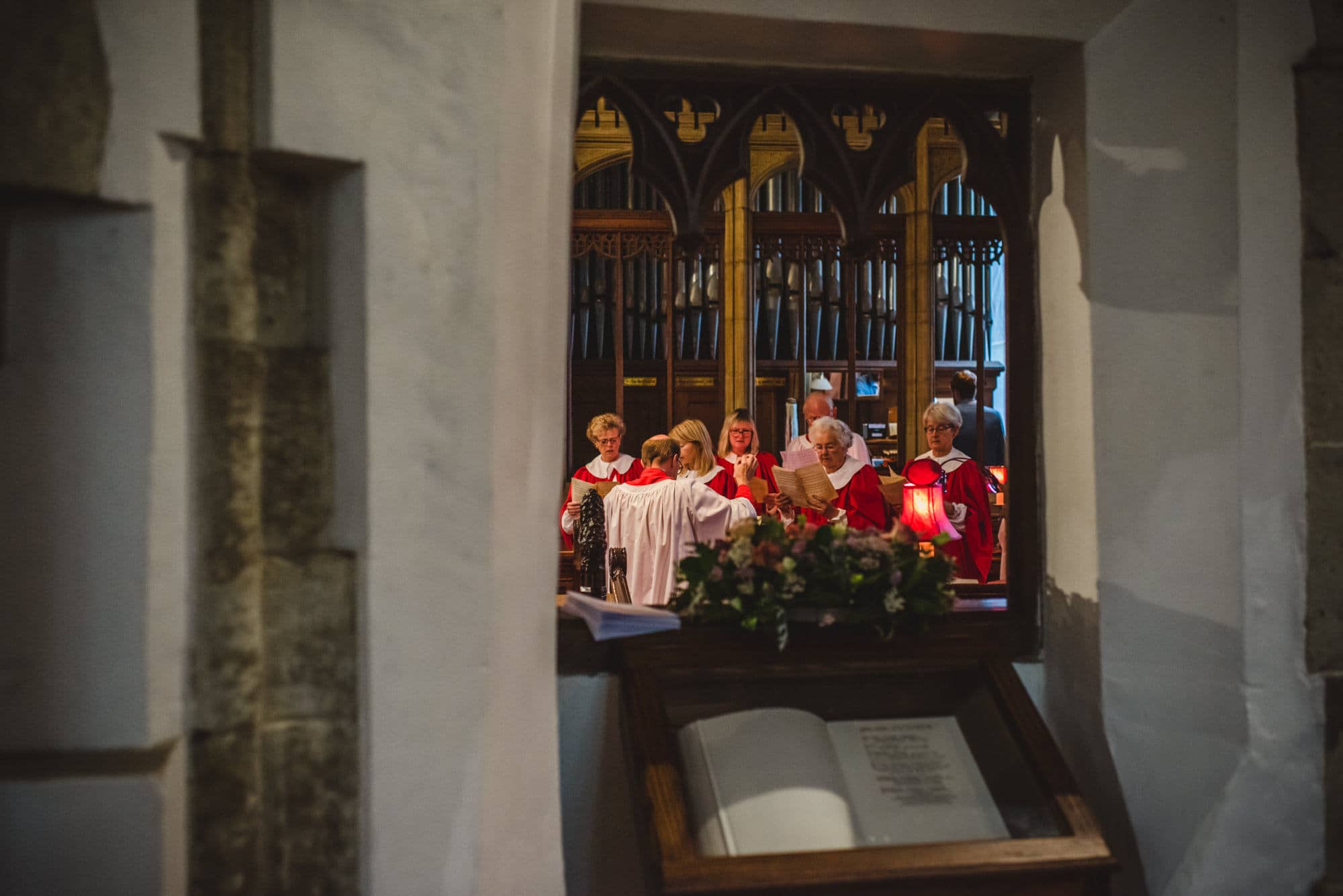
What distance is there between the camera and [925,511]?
5547mm

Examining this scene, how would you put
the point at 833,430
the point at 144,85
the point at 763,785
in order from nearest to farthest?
the point at 144,85
the point at 763,785
the point at 833,430

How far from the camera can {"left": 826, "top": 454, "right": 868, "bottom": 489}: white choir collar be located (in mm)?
5793

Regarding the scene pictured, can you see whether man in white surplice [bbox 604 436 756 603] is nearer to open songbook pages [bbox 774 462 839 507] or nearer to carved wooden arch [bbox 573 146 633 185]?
open songbook pages [bbox 774 462 839 507]

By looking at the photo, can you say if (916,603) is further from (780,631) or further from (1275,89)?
(1275,89)

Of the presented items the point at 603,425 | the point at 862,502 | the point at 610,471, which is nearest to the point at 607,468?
the point at 610,471

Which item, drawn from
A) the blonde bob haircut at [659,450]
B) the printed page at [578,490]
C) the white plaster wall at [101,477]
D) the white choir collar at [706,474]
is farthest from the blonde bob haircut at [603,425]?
the white plaster wall at [101,477]

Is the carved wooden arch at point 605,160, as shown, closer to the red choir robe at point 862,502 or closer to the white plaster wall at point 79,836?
the red choir robe at point 862,502

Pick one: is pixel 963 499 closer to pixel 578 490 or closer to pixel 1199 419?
pixel 578 490

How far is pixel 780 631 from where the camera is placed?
7.73 ft

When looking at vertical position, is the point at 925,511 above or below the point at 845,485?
below

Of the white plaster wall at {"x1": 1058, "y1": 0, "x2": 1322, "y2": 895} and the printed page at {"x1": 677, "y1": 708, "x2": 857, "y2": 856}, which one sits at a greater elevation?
the white plaster wall at {"x1": 1058, "y1": 0, "x2": 1322, "y2": 895}

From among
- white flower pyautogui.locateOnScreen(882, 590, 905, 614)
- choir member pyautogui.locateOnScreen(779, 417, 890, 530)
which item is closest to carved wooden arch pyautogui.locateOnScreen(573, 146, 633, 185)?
choir member pyautogui.locateOnScreen(779, 417, 890, 530)

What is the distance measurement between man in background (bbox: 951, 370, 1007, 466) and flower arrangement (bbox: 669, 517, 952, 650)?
15.2 feet

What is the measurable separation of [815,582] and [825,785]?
46cm
